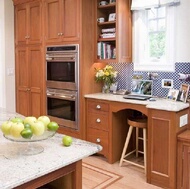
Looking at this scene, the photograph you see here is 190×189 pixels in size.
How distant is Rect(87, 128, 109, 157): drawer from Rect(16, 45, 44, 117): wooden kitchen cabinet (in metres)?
1.12

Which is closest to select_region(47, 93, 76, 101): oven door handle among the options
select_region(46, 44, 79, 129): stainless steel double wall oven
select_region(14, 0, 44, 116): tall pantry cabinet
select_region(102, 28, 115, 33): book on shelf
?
select_region(46, 44, 79, 129): stainless steel double wall oven

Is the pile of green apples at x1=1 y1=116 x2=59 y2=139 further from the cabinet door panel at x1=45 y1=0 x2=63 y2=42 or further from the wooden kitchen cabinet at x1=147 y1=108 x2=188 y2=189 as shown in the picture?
the cabinet door panel at x1=45 y1=0 x2=63 y2=42

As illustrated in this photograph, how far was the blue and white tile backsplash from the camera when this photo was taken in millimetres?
3397

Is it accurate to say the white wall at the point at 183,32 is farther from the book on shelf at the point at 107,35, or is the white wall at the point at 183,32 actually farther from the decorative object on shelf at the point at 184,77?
the book on shelf at the point at 107,35

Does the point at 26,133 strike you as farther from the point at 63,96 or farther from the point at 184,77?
the point at 63,96

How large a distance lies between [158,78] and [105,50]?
2.84 feet

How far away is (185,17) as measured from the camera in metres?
3.31

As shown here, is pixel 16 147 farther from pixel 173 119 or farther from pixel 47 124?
pixel 173 119

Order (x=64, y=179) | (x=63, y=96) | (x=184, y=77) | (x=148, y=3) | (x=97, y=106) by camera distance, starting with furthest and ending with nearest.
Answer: (x=63, y=96), (x=97, y=106), (x=148, y=3), (x=184, y=77), (x=64, y=179)

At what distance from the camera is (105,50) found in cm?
386

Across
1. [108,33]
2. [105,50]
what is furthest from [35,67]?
[108,33]

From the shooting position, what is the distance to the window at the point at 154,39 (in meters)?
3.49

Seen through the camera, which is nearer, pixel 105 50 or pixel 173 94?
pixel 173 94

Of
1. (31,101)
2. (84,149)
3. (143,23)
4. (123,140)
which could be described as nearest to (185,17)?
(143,23)
